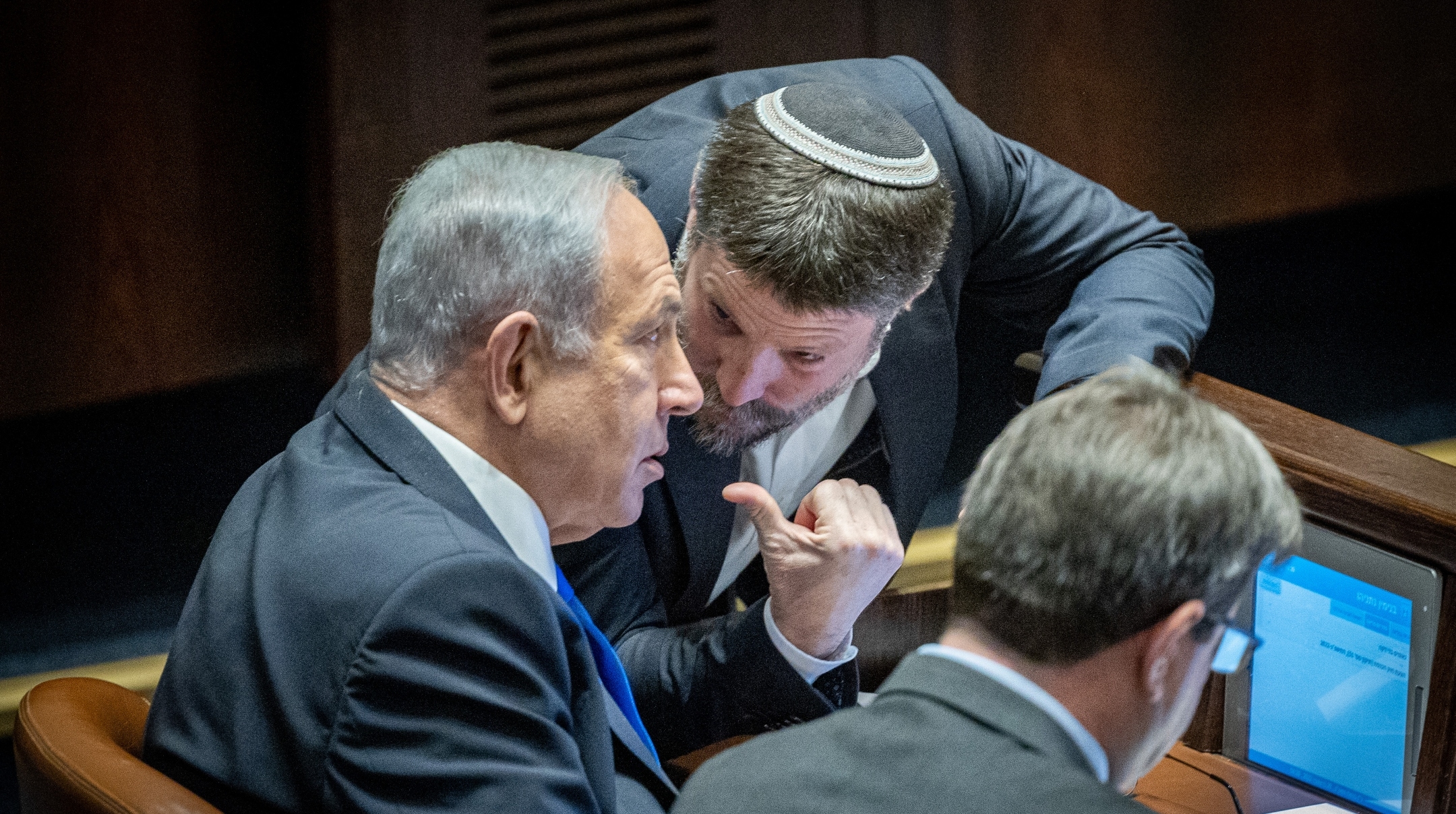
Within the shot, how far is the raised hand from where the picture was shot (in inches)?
65.6

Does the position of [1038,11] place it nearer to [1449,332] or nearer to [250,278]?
[1449,332]

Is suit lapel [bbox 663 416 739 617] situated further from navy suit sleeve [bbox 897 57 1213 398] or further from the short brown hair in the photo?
navy suit sleeve [bbox 897 57 1213 398]

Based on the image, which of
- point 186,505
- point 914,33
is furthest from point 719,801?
point 914,33

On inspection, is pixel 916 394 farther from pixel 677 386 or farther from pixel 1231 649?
pixel 1231 649

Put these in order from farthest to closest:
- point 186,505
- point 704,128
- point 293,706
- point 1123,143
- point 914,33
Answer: point 1123,143, point 914,33, point 186,505, point 704,128, point 293,706

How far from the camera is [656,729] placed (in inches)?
71.6

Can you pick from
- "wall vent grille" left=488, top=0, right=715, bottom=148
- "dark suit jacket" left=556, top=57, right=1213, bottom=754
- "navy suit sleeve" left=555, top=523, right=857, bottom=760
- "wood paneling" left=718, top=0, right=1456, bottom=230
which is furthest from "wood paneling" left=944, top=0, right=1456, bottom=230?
"navy suit sleeve" left=555, top=523, right=857, bottom=760

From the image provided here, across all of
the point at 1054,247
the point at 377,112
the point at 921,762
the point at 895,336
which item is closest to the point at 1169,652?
the point at 921,762

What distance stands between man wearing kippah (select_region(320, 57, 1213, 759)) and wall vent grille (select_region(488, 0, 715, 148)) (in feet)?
3.85

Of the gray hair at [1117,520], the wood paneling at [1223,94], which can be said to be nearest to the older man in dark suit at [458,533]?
the gray hair at [1117,520]

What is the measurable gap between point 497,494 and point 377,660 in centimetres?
24

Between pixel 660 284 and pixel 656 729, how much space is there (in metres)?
0.61

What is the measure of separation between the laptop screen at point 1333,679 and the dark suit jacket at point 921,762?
462 millimetres

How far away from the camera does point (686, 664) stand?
179cm
